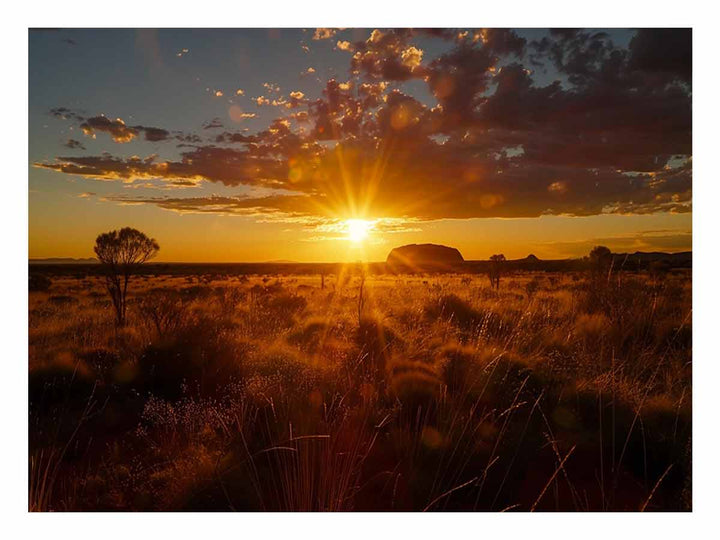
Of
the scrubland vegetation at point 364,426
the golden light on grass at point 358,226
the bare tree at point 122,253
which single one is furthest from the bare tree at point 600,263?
the bare tree at point 122,253

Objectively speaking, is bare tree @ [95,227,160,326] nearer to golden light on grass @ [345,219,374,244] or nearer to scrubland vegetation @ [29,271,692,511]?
scrubland vegetation @ [29,271,692,511]

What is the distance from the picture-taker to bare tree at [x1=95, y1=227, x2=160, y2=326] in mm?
5766

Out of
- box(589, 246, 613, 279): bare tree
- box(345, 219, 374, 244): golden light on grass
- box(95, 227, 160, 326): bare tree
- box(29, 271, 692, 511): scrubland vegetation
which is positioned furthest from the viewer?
box(589, 246, 613, 279): bare tree

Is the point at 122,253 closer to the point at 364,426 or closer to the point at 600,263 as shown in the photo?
the point at 364,426

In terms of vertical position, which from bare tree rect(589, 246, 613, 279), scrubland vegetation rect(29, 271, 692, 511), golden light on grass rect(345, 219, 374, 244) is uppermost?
golden light on grass rect(345, 219, 374, 244)

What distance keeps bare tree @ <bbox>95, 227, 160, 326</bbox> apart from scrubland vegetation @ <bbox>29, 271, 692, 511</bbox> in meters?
1.19

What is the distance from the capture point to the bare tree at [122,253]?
18.9 feet

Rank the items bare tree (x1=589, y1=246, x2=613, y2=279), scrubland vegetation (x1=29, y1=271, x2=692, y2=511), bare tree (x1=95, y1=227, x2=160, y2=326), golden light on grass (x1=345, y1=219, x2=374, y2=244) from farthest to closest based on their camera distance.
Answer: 1. bare tree (x1=589, y1=246, x2=613, y2=279)
2. bare tree (x1=95, y1=227, x2=160, y2=326)
3. golden light on grass (x1=345, y1=219, x2=374, y2=244)
4. scrubland vegetation (x1=29, y1=271, x2=692, y2=511)

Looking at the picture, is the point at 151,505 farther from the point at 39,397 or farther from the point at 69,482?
the point at 39,397

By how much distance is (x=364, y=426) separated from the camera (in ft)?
12.1

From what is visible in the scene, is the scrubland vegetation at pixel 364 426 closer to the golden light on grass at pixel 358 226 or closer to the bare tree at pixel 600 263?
the bare tree at pixel 600 263

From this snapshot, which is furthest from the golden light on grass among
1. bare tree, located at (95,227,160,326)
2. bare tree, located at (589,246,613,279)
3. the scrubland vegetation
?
bare tree, located at (589,246,613,279)

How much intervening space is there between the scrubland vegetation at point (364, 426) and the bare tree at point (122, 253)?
1192 millimetres
